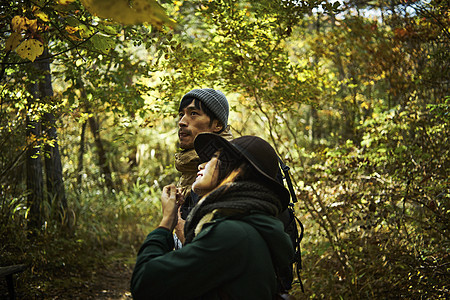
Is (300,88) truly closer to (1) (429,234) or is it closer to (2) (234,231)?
(1) (429,234)

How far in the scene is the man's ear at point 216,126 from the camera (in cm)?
243

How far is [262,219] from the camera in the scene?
4.81 feet

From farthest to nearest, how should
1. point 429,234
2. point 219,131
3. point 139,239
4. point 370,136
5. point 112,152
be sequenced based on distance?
point 112,152
point 139,239
point 370,136
point 429,234
point 219,131

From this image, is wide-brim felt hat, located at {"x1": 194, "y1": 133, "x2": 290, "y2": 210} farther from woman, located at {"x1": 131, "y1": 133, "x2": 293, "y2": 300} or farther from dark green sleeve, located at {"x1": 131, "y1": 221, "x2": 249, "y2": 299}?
dark green sleeve, located at {"x1": 131, "y1": 221, "x2": 249, "y2": 299}

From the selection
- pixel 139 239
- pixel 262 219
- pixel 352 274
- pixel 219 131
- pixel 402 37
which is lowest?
pixel 139 239

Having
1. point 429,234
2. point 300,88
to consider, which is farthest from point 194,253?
point 429,234

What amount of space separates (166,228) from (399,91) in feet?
17.2

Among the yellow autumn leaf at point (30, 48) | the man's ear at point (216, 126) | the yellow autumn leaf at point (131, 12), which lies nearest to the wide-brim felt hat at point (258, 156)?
the yellow autumn leaf at point (131, 12)

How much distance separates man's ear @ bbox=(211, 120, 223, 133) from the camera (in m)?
2.43

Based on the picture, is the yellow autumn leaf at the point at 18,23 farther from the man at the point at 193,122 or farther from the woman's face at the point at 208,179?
the woman's face at the point at 208,179

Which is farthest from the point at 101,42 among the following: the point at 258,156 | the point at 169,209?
the point at 258,156

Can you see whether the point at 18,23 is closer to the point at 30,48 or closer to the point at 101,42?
the point at 30,48

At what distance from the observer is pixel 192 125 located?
2.39m

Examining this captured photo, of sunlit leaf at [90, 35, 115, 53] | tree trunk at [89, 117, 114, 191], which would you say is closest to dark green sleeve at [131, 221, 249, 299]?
sunlit leaf at [90, 35, 115, 53]
